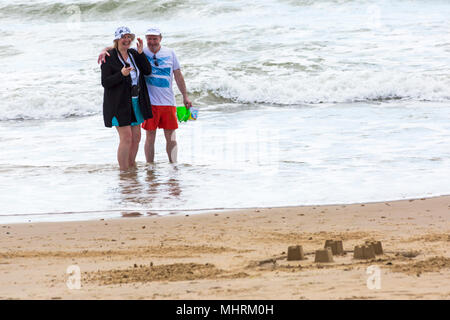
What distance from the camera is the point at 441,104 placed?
544 inches

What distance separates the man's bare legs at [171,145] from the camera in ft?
29.2

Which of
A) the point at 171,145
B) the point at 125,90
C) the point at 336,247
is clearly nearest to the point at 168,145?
the point at 171,145

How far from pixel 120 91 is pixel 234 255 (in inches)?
145

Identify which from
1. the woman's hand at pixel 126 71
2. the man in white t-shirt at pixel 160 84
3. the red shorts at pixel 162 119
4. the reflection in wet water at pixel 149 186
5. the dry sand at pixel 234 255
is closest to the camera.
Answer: the dry sand at pixel 234 255

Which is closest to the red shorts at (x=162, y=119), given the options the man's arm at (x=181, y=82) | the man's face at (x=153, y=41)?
the man's arm at (x=181, y=82)

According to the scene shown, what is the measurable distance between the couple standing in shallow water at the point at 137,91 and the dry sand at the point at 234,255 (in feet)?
6.88

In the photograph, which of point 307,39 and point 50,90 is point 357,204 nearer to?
point 50,90

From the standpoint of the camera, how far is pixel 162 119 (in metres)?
8.73

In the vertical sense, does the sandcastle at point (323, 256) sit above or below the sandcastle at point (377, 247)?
above

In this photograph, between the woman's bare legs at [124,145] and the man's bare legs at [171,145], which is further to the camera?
the man's bare legs at [171,145]

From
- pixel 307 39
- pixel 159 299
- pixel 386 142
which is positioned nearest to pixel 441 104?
pixel 386 142

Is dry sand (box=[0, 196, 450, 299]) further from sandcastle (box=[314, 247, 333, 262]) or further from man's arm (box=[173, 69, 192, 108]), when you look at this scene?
man's arm (box=[173, 69, 192, 108])

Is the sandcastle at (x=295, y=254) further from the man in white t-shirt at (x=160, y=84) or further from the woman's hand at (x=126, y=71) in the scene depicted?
the man in white t-shirt at (x=160, y=84)

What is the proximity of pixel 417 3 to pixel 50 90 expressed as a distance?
1363cm
